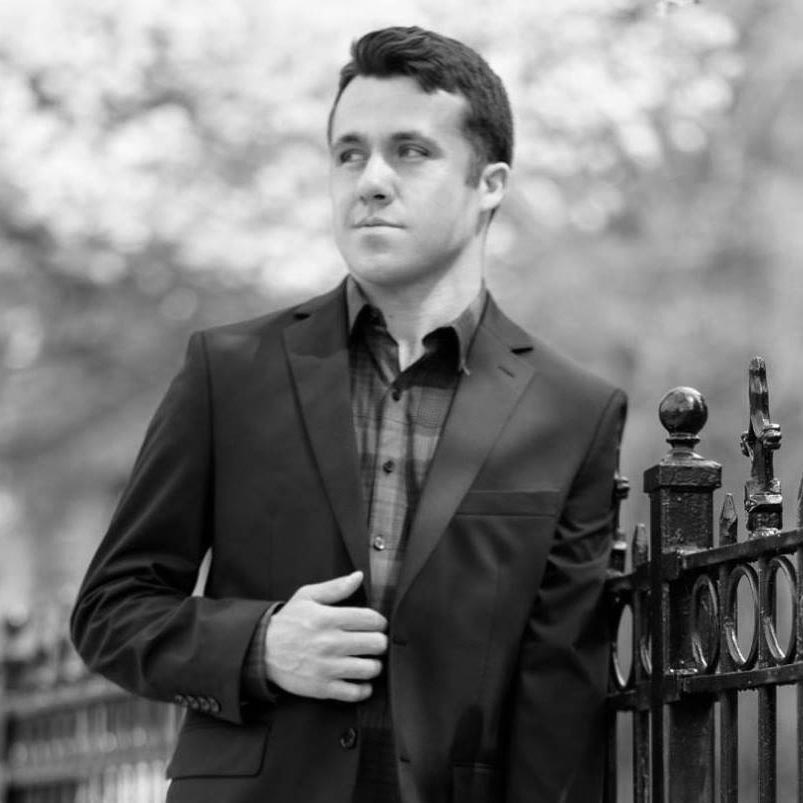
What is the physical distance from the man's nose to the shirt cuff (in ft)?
2.66

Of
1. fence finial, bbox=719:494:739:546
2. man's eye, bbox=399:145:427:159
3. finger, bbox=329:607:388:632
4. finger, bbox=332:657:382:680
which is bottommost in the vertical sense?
finger, bbox=332:657:382:680

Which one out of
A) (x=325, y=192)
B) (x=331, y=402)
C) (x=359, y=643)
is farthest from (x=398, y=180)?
(x=325, y=192)

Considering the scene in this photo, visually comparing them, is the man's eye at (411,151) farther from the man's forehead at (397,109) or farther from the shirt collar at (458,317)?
the shirt collar at (458,317)

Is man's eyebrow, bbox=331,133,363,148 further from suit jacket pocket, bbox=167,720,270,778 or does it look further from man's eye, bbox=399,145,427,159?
suit jacket pocket, bbox=167,720,270,778

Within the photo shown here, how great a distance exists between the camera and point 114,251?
540 inches

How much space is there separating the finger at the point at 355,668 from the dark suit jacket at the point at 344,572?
0.11ft

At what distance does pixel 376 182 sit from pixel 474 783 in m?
1.16

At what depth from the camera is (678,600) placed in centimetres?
366

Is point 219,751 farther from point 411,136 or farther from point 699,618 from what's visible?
point 411,136

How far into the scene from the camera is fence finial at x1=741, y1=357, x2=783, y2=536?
334 cm

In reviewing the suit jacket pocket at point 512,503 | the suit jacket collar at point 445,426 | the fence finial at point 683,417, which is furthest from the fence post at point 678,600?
the suit jacket collar at point 445,426

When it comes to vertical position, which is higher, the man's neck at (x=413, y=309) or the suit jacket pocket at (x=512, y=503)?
the man's neck at (x=413, y=309)

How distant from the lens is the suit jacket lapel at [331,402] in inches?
141

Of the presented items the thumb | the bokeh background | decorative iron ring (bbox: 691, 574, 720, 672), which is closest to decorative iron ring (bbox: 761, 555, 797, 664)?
decorative iron ring (bbox: 691, 574, 720, 672)
